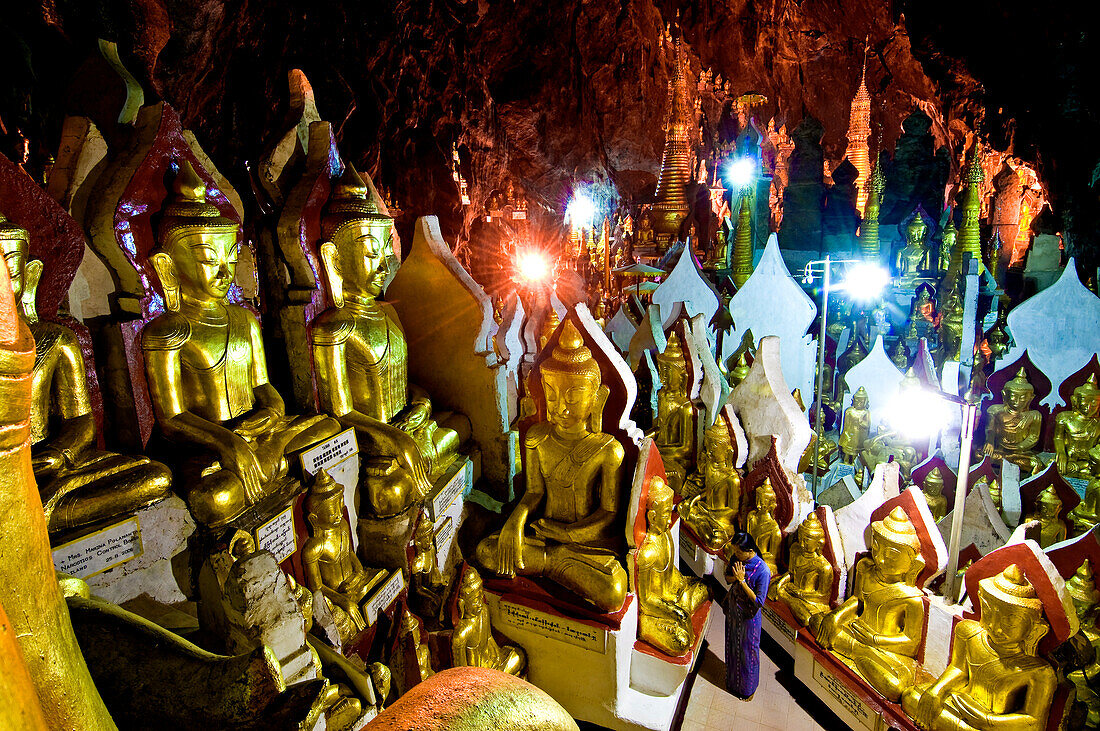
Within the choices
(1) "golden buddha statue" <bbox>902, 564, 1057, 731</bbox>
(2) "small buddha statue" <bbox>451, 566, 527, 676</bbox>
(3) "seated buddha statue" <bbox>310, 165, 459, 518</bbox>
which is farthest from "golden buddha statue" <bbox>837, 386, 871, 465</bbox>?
(2) "small buddha statue" <bbox>451, 566, 527, 676</bbox>

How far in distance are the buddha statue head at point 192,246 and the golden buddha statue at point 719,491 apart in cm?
319

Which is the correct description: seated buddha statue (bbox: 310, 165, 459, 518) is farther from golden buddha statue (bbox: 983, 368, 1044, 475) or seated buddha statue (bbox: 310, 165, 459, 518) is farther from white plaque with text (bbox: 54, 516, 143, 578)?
golden buddha statue (bbox: 983, 368, 1044, 475)

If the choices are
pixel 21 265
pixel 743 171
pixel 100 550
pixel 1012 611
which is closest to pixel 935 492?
pixel 1012 611

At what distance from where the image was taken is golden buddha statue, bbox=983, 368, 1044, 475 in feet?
17.2

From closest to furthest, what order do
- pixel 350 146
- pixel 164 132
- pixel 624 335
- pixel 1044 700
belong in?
pixel 1044 700, pixel 164 132, pixel 624 335, pixel 350 146

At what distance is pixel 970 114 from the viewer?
1619cm

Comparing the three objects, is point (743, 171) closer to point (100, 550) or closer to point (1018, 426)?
point (1018, 426)

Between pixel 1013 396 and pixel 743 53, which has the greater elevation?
pixel 743 53

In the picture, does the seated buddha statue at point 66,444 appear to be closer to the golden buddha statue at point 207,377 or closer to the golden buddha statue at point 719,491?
the golden buddha statue at point 207,377

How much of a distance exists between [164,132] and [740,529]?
4.13 meters

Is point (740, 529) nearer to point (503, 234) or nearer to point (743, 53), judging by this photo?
point (503, 234)

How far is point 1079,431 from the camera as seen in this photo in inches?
185

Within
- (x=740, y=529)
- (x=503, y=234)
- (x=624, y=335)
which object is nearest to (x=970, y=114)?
(x=503, y=234)

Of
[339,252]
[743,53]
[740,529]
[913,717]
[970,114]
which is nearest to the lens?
[913,717]
